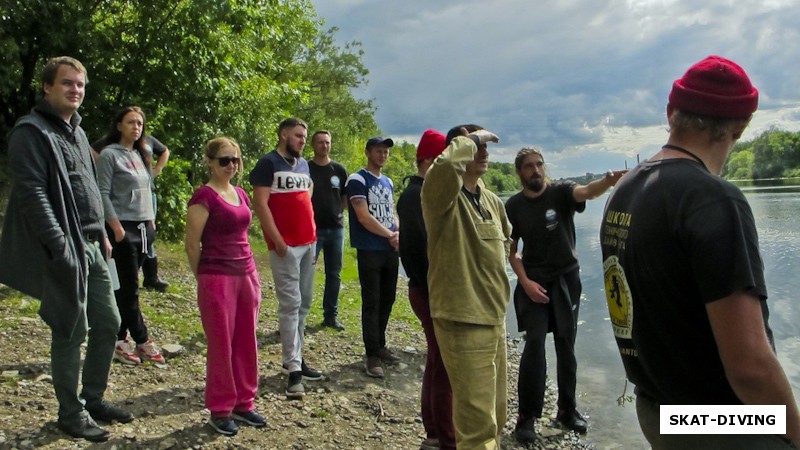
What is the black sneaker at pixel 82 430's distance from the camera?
4035 mm

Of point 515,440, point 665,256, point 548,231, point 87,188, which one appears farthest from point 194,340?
point 665,256

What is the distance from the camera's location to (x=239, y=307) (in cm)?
467

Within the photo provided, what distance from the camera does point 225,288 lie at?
451 centimetres

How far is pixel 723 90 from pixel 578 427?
4.63 m

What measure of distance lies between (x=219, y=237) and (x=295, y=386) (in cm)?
171

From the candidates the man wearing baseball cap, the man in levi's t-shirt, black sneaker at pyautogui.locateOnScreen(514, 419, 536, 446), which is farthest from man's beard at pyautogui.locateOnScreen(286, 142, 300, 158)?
black sneaker at pyautogui.locateOnScreen(514, 419, 536, 446)

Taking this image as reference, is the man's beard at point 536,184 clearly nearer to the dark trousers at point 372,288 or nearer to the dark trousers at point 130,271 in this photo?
the dark trousers at point 372,288

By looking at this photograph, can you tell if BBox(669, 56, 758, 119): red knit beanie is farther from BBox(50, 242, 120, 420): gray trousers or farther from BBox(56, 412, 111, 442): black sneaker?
BBox(56, 412, 111, 442): black sneaker

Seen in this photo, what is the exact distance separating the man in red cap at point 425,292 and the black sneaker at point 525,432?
1.01 m

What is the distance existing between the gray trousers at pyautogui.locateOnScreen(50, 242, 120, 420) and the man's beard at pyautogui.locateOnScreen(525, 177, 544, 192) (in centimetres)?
348

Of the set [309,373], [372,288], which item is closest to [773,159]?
[372,288]

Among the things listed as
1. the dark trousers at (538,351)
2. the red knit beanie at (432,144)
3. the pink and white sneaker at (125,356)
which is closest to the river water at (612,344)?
the dark trousers at (538,351)

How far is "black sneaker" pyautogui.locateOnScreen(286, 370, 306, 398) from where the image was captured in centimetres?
549

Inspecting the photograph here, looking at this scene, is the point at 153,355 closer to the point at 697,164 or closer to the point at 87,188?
the point at 87,188
